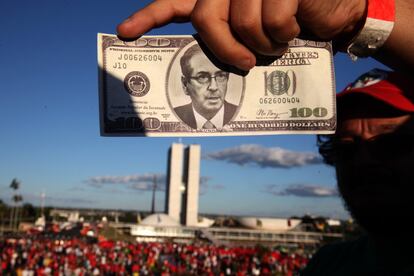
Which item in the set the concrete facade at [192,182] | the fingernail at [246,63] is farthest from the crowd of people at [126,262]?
the concrete facade at [192,182]

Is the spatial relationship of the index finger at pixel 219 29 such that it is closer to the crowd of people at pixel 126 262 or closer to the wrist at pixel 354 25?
the wrist at pixel 354 25

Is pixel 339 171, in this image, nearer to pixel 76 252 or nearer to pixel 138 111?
pixel 138 111

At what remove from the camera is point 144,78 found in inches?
55.6

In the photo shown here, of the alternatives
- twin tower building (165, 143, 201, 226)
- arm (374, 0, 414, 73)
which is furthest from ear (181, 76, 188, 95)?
twin tower building (165, 143, 201, 226)

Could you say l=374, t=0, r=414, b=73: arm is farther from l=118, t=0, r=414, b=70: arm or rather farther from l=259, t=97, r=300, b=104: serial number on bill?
l=259, t=97, r=300, b=104: serial number on bill

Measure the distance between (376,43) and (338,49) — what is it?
17cm

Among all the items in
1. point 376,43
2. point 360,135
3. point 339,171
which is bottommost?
point 339,171

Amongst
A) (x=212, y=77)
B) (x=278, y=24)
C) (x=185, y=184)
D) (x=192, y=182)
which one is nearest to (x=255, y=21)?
(x=278, y=24)

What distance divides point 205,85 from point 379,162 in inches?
26.1

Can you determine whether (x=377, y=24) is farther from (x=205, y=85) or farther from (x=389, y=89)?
(x=205, y=85)

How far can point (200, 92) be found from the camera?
1.37 m

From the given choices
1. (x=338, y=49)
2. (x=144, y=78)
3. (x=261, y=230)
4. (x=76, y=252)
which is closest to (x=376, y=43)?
(x=338, y=49)

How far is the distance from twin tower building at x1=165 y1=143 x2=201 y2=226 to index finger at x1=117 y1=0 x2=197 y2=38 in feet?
162

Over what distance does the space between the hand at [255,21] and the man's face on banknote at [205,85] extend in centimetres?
24
